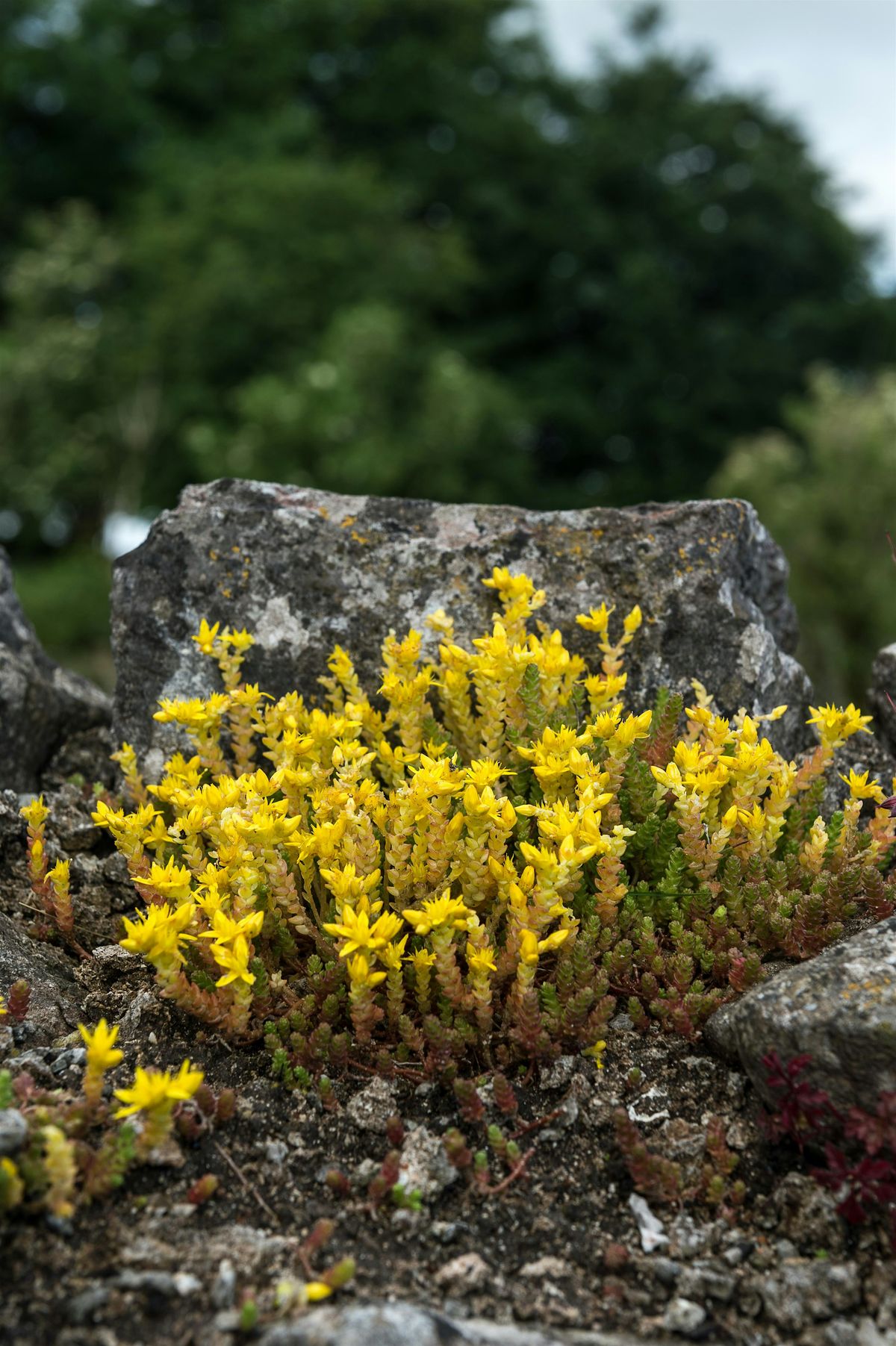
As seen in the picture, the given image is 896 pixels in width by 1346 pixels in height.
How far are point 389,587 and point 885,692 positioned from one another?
221 cm

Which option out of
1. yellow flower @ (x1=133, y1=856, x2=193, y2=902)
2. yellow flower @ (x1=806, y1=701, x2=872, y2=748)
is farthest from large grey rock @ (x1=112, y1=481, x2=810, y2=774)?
yellow flower @ (x1=133, y1=856, x2=193, y2=902)

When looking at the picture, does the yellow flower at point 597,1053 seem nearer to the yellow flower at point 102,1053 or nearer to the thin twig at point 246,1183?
the thin twig at point 246,1183

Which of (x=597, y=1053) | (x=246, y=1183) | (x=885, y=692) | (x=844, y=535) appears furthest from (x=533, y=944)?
(x=844, y=535)

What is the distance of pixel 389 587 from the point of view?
4.79 meters

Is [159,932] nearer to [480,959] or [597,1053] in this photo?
[480,959]

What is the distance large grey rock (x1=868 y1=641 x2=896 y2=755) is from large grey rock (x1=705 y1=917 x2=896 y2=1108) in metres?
1.92

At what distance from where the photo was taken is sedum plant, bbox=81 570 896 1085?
124 inches

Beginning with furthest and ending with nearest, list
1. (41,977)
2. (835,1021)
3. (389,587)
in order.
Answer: (389,587), (41,977), (835,1021)

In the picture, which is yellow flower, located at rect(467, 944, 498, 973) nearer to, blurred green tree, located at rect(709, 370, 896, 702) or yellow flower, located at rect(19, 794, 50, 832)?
yellow flower, located at rect(19, 794, 50, 832)

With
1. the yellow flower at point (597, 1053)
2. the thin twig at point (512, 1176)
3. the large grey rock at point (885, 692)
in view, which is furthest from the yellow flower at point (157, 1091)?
the large grey rock at point (885, 692)

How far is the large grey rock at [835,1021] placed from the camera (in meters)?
2.78

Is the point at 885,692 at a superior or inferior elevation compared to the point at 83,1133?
superior

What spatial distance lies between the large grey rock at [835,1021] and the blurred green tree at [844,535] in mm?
16748

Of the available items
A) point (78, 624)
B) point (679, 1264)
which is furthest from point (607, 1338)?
point (78, 624)
